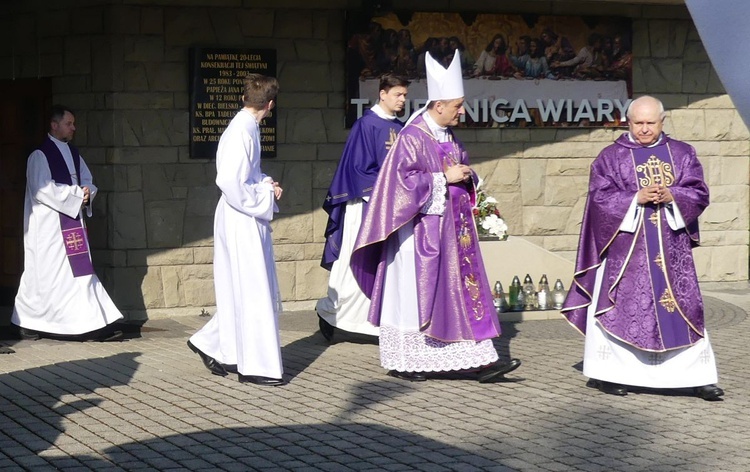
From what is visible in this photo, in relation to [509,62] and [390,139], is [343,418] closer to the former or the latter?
[390,139]

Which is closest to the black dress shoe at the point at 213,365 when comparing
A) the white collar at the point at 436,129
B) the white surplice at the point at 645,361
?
the white collar at the point at 436,129

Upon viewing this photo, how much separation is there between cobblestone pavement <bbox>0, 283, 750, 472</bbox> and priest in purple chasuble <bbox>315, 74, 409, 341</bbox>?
37 centimetres

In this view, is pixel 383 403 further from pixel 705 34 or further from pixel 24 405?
pixel 705 34

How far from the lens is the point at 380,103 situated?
8.41 m

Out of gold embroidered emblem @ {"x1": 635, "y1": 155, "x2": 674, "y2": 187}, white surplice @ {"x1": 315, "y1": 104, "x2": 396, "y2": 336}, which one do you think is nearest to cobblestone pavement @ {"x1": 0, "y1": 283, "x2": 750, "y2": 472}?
white surplice @ {"x1": 315, "y1": 104, "x2": 396, "y2": 336}

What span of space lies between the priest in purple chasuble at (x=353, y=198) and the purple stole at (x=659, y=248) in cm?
216

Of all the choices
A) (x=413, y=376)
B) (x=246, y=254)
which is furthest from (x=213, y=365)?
(x=413, y=376)

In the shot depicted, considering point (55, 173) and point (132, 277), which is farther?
point (132, 277)

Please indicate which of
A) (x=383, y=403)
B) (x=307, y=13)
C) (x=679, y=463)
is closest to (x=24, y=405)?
(x=383, y=403)

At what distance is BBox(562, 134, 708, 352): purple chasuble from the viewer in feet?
21.3

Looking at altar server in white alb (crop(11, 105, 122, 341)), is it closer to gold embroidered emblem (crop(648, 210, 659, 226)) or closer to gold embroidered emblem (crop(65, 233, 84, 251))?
gold embroidered emblem (crop(65, 233, 84, 251))

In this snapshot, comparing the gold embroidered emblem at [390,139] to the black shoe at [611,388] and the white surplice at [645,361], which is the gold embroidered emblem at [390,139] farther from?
the black shoe at [611,388]

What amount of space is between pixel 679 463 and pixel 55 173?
560cm

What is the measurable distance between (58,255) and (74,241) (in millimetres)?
159
